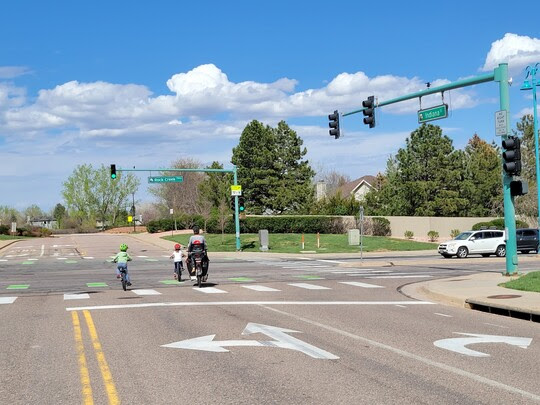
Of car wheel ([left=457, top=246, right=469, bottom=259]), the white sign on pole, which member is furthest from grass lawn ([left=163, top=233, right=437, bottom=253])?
the white sign on pole

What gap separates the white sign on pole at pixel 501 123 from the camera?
19938 millimetres

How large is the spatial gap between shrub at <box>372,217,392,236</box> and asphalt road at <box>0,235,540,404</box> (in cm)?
4128

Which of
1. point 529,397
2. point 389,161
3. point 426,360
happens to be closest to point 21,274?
point 426,360

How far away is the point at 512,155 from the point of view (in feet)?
62.7

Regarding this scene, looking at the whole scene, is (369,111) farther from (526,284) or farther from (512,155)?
(526,284)

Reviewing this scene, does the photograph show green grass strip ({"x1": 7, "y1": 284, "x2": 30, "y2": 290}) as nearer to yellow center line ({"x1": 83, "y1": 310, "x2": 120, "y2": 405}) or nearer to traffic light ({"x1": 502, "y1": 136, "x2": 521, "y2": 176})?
yellow center line ({"x1": 83, "y1": 310, "x2": 120, "y2": 405})

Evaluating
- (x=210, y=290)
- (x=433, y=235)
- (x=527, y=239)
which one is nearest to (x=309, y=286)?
(x=210, y=290)

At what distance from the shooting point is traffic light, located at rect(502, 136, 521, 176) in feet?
62.6

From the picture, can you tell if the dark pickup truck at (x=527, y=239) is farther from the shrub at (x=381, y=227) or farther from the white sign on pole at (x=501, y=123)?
the shrub at (x=381, y=227)

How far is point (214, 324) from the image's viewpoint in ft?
40.2

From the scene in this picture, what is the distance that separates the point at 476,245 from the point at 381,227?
22.7m

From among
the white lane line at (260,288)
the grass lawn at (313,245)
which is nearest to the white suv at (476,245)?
the grass lawn at (313,245)

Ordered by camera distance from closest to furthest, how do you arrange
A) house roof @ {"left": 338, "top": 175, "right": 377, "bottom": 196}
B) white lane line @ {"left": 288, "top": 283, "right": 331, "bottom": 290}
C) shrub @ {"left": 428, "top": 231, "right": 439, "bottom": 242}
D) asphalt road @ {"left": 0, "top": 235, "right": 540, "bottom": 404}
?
1. asphalt road @ {"left": 0, "top": 235, "right": 540, "bottom": 404}
2. white lane line @ {"left": 288, "top": 283, "right": 331, "bottom": 290}
3. shrub @ {"left": 428, "top": 231, "right": 439, "bottom": 242}
4. house roof @ {"left": 338, "top": 175, "right": 377, "bottom": 196}

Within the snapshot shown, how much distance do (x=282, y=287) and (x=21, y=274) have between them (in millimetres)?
13653
